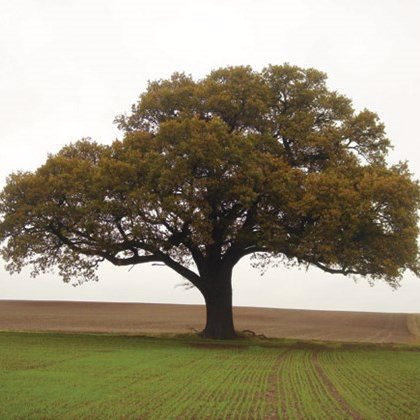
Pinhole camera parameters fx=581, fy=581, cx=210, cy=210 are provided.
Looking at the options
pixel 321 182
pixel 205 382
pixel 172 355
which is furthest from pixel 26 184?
pixel 205 382

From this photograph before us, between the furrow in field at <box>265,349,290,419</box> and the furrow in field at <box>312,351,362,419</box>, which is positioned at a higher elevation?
the furrow in field at <box>265,349,290,419</box>

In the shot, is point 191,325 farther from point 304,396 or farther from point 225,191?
point 304,396

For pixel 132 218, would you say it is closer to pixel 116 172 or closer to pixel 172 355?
pixel 116 172

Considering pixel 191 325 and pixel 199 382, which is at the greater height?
pixel 191 325

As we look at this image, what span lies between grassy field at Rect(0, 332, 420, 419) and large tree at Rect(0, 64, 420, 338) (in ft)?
20.2

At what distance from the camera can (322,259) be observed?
34438mm

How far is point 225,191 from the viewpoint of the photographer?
109ft

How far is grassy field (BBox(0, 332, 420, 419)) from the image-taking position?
14297 millimetres

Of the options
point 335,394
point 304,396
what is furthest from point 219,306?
point 304,396

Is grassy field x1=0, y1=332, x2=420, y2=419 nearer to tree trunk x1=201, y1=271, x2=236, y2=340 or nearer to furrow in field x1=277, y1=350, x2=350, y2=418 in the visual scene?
furrow in field x1=277, y1=350, x2=350, y2=418

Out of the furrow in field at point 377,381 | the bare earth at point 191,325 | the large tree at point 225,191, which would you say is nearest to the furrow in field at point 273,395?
the furrow in field at point 377,381

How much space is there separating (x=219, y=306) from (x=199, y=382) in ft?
64.3

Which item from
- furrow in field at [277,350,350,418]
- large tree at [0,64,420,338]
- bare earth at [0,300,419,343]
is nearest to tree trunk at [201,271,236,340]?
large tree at [0,64,420,338]

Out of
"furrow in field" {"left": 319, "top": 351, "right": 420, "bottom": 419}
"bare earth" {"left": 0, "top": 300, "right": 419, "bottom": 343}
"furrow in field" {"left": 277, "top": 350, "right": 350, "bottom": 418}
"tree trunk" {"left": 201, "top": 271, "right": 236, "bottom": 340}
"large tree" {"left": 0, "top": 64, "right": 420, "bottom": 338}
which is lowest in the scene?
"furrow in field" {"left": 319, "top": 351, "right": 420, "bottom": 419}
